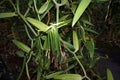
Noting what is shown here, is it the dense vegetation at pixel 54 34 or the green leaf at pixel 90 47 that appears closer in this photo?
the dense vegetation at pixel 54 34

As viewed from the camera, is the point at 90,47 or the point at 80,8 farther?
the point at 90,47

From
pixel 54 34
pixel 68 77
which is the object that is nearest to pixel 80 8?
pixel 54 34

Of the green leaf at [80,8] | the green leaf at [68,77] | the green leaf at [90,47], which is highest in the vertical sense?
the green leaf at [80,8]

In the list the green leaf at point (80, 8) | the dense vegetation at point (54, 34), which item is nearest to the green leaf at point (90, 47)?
the dense vegetation at point (54, 34)

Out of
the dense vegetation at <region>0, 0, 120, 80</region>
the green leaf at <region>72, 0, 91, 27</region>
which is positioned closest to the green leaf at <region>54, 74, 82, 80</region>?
the dense vegetation at <region>0, 0, 120, 80</region>

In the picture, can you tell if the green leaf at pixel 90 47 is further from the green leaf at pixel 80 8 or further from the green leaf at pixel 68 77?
the green leaf at pixel 80 8

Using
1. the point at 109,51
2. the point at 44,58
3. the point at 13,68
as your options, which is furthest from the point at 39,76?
the point at 109,51

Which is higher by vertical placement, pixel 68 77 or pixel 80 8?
pixel 80 8

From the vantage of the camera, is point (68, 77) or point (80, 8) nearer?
point (80, 8)

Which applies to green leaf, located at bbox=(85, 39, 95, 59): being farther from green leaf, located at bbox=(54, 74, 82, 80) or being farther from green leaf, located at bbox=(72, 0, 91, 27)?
green leaf, located at bbox=(72, 0, 91, 27)

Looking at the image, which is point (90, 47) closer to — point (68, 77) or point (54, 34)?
point (68, 77)

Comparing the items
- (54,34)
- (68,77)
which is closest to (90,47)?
(68,77)

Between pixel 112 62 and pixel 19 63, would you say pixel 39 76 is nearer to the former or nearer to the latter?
pixel 19 63
